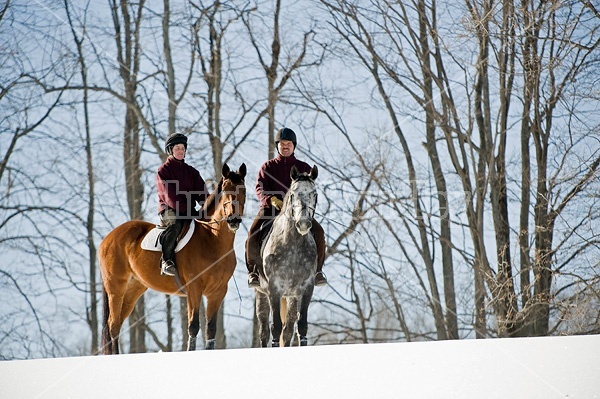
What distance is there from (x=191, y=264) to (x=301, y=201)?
195 centimetres

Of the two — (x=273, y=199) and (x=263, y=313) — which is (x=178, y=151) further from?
(x=263, y=313)

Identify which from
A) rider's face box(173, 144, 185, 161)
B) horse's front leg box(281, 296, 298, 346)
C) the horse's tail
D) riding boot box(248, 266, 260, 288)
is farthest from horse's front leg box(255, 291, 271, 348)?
the horse's tail

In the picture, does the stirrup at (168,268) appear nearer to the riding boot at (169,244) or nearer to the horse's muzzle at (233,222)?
the riding boot at (169,244)

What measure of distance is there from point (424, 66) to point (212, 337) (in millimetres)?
10465

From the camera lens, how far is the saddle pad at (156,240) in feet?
39.3

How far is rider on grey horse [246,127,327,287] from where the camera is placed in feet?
38.5

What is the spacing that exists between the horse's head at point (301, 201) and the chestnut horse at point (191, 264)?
67 centimetres

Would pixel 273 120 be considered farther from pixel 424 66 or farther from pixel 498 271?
pixel 498 271

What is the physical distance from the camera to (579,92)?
56.8 feet

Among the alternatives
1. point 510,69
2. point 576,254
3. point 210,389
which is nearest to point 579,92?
point 510,69

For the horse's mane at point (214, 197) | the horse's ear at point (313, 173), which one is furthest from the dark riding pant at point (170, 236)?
the horse's ear at point (313, 173)

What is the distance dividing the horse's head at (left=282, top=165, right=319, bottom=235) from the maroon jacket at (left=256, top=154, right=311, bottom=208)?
80 centimetres

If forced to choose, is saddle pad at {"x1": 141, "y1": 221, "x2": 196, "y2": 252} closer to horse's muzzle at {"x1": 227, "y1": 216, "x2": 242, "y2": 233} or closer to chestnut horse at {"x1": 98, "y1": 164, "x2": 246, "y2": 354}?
chestnut horse at {"x1": 98, "y1": 164, "x2": 246, "y2": 354}

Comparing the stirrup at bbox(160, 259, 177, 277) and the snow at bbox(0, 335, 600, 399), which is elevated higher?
the stirrup at bbox(160, 259, 177, 277)
